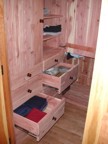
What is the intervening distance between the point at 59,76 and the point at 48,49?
54 cm

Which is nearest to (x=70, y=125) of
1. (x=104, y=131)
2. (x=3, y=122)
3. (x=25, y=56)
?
(x=3, y=122)

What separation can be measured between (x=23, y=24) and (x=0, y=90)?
0.70m

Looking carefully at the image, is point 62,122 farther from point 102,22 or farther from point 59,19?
point 102,22

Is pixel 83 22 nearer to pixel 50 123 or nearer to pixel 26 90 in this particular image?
pixel 26 90

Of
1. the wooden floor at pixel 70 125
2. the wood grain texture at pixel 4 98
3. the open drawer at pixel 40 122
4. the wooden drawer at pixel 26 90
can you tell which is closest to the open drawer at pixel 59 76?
the wooden drawer at pixel 26 90

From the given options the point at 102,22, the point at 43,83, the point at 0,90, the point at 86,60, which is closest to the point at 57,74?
the point at 43,83

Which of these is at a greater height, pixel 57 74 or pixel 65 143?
pixel 57 74

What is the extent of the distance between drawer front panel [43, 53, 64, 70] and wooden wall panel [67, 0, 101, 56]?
0.96ft

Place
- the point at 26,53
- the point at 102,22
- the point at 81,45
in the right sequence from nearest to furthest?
the point at 102,22 → the point at 26,53 → the point at 81,45

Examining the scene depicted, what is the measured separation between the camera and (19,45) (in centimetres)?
179

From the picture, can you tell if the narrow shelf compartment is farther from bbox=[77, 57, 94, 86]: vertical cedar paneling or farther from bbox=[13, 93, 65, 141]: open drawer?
bbox=[13, 93, 65, 141]: open drawer

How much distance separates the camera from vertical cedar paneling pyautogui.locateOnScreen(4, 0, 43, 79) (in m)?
1.62

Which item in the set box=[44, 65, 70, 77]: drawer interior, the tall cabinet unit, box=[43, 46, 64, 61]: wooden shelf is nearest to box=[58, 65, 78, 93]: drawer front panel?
box=[44, 65, 70, 77]: drawer interior

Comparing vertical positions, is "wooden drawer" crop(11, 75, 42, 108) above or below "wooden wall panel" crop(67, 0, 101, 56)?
below
